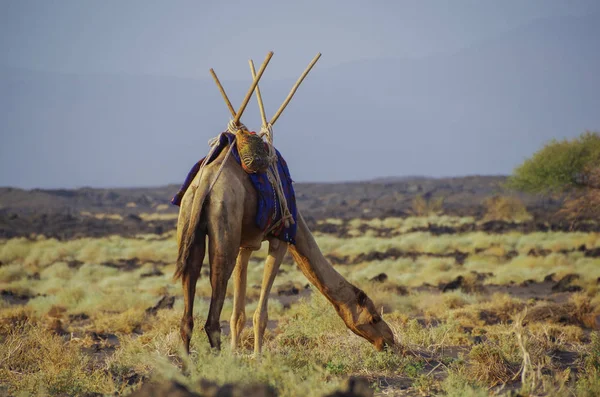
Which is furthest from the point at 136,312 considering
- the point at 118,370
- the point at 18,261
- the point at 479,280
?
the point at 18,261

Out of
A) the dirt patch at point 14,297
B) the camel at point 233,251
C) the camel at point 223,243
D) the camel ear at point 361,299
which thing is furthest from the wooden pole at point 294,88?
the dirt patch at point 14,297

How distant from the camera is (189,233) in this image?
6945mm

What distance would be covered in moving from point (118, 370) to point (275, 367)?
9.22 feet

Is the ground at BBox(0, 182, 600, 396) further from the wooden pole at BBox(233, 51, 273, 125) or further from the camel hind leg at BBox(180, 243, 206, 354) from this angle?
the wooden pole at BBox(233, 51, 273, 125)

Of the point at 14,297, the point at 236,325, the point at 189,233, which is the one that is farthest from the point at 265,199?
the point at 14,297

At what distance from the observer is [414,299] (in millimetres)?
16516

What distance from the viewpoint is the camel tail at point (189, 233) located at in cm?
689

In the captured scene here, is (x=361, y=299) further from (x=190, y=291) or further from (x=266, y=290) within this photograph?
(x=190, y=291)

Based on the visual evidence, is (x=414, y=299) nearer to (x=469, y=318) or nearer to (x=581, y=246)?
(x=469, y=318)

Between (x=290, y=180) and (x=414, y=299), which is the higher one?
(x=290, y=180)

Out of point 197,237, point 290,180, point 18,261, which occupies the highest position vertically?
point 290,180

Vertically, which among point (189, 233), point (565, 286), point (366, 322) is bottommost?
point (565, 286)

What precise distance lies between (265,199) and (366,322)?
205 centimetres

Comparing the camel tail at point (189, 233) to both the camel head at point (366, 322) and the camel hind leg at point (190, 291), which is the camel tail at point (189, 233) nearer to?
the camel hind leg at point (190, 291)
